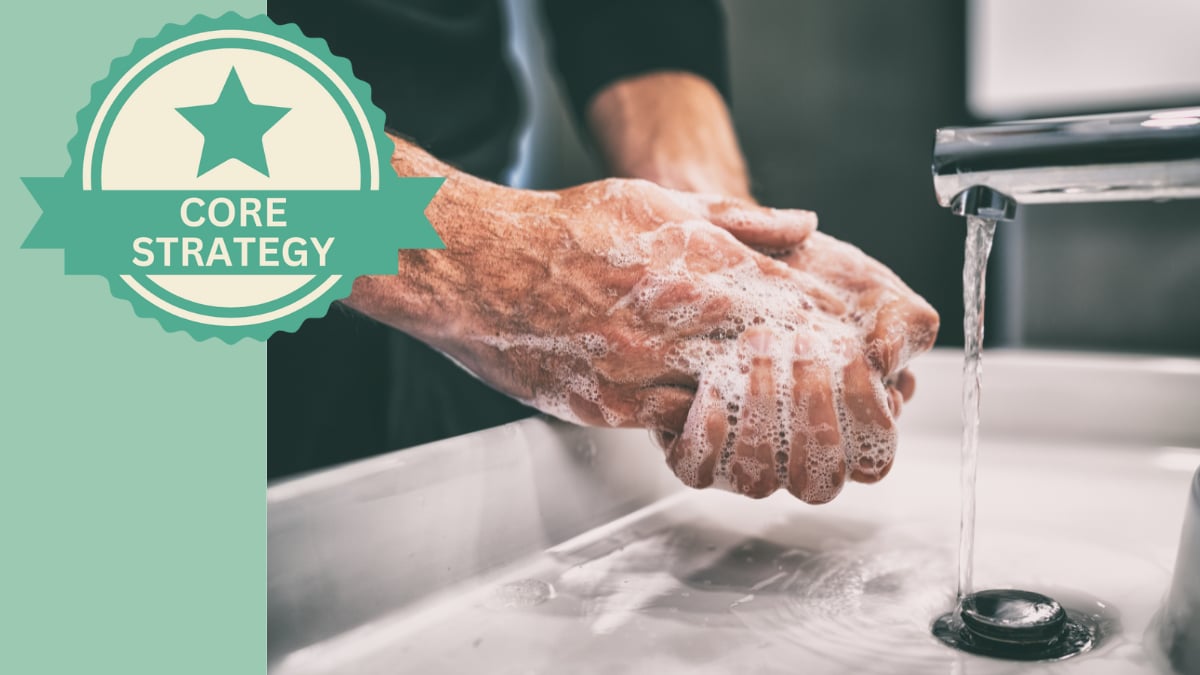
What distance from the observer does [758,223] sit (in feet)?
1.51

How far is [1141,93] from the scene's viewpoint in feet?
4.96

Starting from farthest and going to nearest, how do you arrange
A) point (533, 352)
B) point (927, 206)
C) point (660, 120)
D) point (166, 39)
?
1. point (927, 206)
2. point (660, 120)
3. point (533, 352)
4. point (166, 39)

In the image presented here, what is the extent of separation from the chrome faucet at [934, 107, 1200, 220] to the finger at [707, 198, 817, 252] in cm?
8

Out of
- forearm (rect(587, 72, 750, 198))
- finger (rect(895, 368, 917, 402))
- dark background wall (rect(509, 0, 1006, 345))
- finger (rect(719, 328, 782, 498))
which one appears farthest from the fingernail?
dark background wall (rect(509, 0, 1006, 345))

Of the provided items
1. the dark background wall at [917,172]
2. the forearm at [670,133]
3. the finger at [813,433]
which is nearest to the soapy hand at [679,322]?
the finger at [813,433]

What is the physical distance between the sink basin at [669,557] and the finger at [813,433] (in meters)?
0.06

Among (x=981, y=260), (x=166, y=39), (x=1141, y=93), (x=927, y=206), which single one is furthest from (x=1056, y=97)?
(x=166, y=39)

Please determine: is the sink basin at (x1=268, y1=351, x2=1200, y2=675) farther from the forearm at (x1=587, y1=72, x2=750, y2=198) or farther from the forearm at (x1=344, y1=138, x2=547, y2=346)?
the forearm at (x1=587, y1=72, x2=750, y2=198)

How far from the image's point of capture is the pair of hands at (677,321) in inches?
16.1

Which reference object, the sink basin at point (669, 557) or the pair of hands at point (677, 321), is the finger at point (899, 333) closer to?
the pair of hands at point (677, 321)

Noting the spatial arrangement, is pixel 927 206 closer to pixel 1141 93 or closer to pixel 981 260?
pixel 1141 93

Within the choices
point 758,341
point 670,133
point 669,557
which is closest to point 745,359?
point 758,341

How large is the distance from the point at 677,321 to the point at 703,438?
0.19 feet

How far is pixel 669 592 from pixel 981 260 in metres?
0.21
